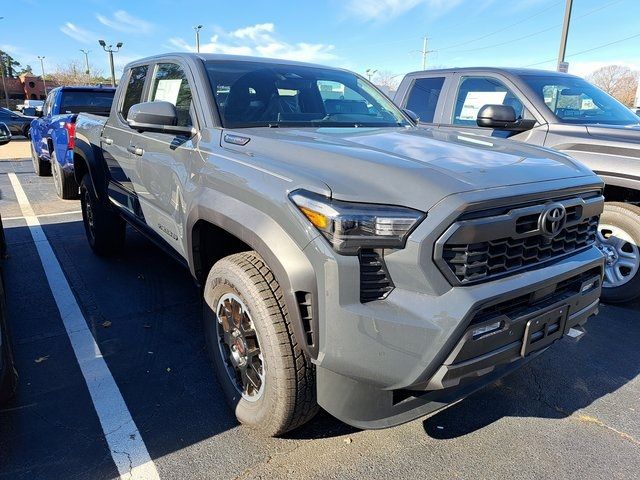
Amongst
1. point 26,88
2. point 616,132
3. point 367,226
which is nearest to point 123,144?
point 367,226

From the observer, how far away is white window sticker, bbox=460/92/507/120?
16.5ft

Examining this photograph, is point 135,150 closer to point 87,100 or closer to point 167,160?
point 167,160

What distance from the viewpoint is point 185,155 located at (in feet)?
9.77

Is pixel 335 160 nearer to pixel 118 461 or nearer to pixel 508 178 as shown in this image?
pixel 508 178

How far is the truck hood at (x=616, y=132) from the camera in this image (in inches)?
159

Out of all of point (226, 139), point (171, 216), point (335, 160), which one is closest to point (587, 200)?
point (335, 160)

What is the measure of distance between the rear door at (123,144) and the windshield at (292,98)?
123 cm

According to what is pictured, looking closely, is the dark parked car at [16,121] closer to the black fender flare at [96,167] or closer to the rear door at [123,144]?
the black fender flare at [96,167]

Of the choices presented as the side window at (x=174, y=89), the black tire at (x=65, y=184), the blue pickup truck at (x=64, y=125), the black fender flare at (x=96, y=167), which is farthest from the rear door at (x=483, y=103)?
the black tire at (x=65, y=184)

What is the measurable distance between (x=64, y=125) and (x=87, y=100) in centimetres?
200

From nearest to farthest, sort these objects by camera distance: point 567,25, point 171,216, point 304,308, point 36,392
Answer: point 304,308 < point 36,392 < point 171,216 < point 567,25

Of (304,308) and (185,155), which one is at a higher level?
(185,155)

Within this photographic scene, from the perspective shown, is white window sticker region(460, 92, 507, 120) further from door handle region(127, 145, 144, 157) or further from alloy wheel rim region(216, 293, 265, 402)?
alloy wheel rim region(216, 293, 265, 402)

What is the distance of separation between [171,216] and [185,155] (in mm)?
496
